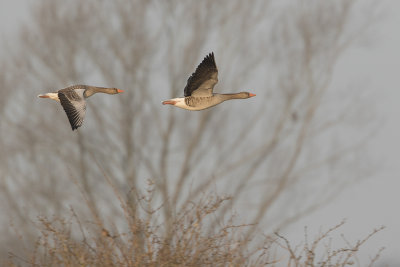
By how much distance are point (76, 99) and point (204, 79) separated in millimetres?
796

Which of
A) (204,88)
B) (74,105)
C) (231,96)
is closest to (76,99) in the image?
(74,105)

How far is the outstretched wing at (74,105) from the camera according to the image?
356cm

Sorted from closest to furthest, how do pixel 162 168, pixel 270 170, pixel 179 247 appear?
pixel 179 247
pixel 162 168
pixel 270 170

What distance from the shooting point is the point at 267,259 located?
4.06m

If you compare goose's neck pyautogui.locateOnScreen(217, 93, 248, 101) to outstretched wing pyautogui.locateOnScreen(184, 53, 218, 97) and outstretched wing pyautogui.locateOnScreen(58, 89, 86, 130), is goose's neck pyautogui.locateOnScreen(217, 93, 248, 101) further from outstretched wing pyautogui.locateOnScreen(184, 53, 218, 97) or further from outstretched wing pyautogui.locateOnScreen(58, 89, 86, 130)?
outstretched wing pyautogui.locateOnScreen(58, 89, 86, 130)

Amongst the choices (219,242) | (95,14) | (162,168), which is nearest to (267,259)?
(219,242)

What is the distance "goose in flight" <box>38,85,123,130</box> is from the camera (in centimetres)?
357

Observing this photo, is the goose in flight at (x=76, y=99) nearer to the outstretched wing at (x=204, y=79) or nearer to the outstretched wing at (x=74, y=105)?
the outstretched wing at (x=74, y=105)

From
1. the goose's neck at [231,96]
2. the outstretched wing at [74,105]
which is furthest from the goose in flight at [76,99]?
the goose's neck at [231,96]

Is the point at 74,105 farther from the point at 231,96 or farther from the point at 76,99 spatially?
the point at 231,96

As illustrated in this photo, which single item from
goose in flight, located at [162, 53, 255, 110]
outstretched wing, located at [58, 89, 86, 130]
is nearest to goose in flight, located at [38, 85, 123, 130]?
outstretched wing, located at [58, 89, 86, 130]

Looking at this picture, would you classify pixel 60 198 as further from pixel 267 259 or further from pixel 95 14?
pixel 267 259

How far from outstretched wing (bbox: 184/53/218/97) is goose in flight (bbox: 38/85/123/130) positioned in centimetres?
48

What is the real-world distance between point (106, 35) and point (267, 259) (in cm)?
915
